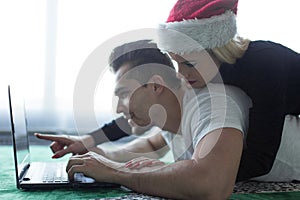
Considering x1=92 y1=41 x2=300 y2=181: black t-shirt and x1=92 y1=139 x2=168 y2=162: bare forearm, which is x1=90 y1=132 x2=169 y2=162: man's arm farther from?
x1=92 y1=41 x2=300 y2=181: black t-shirt

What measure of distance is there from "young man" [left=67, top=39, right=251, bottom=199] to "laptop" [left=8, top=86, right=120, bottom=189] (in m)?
0.04

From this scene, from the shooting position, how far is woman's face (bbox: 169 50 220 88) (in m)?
1.10

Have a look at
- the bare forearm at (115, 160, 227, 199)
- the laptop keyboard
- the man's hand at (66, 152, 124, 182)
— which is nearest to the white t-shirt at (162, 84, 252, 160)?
the bare forearm at (115, 160, 227, 199)

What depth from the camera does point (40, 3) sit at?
1.88 metres

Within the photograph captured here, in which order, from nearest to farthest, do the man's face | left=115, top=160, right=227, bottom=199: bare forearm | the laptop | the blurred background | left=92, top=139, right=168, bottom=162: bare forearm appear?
left=115, top=160, right=227, bottom=199: bare forearm, the laptop, the man's face, left=92, top=139, right=168, bottom=162: bare forearm, the blurred background

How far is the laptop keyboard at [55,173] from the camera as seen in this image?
1.04 meters

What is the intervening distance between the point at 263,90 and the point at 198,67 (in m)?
0.18

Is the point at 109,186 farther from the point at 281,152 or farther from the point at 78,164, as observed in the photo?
the point at 281,152

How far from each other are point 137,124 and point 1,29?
2.77ft

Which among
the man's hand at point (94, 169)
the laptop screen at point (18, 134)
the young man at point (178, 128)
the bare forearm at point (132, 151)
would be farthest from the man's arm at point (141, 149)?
the man's hand at point (94, 169)

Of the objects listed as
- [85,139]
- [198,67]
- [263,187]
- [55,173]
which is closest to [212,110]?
[198,67]

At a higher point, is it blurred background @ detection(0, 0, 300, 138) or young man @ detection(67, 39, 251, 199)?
blurred background @ detection(0, 0, 300, 138)

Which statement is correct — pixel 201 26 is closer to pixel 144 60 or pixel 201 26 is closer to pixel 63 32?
pixel 144 60

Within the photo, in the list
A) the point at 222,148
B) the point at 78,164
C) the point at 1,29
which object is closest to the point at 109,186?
the point at 78,164
